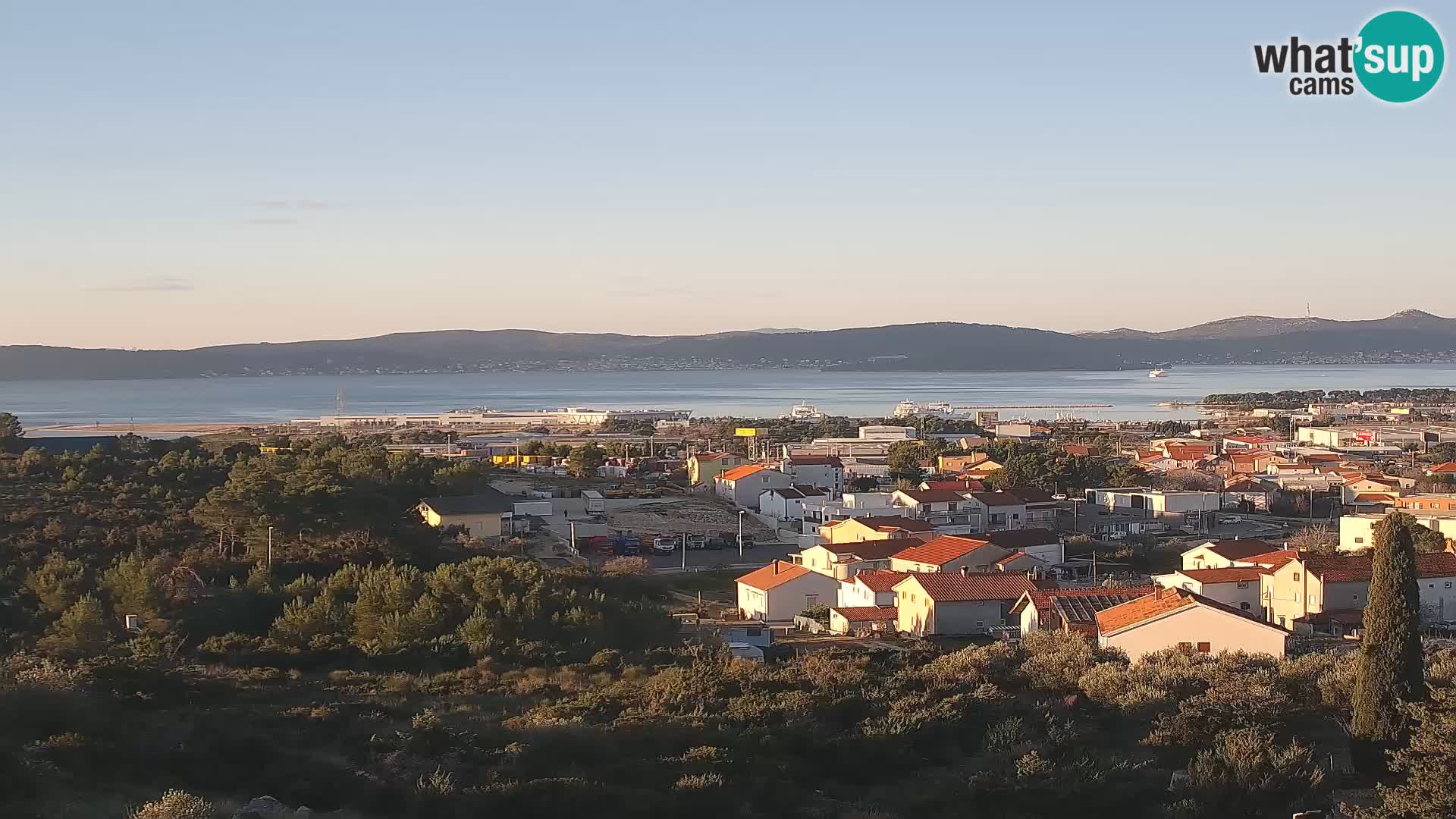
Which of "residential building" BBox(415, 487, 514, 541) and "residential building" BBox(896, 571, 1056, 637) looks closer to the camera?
"residential building" BBox(896, 571, 1056, 637)

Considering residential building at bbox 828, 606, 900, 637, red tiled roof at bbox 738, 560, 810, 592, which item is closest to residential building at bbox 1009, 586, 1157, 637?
residential building at bbox 828, 606, 900, 637

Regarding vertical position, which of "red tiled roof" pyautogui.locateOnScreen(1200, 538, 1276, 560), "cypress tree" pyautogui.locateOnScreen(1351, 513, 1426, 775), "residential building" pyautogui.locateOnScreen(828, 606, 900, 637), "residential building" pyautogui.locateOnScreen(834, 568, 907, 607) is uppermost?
"cypress tree" pyautogui.locateOnScreen(1351, 513, 1426, 775)

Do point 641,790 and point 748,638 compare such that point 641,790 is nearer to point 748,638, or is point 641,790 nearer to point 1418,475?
point 748,638

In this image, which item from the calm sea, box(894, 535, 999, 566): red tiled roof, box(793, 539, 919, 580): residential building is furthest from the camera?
the calm sea

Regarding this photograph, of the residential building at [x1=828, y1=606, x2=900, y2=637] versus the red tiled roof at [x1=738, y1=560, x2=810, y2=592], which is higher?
the red tiled roof at [x1=738, y1=560, x2=810, y2=592]

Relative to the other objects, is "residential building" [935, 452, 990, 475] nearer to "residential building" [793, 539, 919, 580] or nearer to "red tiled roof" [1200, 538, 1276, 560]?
"residential building" [793, 539, 919, 580]

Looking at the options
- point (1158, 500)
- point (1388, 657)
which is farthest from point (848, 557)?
point (1388, 657)

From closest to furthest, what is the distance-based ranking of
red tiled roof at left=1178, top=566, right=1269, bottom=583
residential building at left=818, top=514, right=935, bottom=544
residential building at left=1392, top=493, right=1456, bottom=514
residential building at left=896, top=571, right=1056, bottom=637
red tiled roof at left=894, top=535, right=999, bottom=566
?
residential building at left=896, top=571, right=1056, bottom=637, red tiled roof at left=1178, top=566, right=1269, bottom=583, red tiled roof at left=894, top=535, right=999, bottom=566, residential building at left=818, top=514, right=935, bottom=544, residential building at left=1392, top=493, right=1456, bottom=514
